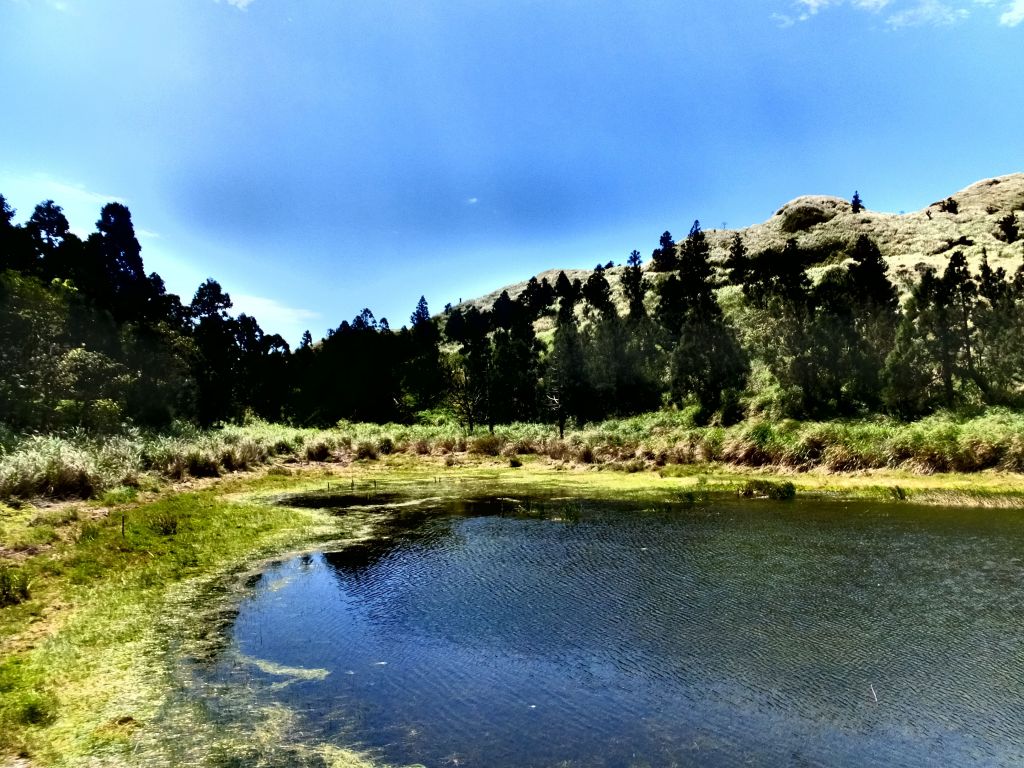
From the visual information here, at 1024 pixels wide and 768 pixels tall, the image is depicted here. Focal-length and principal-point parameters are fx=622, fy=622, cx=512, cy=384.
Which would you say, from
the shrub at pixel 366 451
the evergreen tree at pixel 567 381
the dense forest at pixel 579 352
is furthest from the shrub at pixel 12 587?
the evergreen tree at pixel 567 381

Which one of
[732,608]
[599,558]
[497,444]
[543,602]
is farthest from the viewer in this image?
[497,444]

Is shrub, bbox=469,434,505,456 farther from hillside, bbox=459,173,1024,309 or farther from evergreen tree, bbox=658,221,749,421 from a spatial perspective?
hillside, bbox=459,173,1024,309

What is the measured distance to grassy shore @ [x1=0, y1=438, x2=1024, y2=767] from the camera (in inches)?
277

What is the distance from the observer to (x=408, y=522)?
Result: 2155 cm

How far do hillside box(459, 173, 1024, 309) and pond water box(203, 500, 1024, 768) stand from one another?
2200 inches

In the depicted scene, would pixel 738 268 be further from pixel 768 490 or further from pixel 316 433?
pixel 768 490

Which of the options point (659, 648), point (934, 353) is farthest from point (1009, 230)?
point (659, 648)

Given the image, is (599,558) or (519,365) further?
(519,365)

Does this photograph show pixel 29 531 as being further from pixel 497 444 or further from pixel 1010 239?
pixel 1010 239

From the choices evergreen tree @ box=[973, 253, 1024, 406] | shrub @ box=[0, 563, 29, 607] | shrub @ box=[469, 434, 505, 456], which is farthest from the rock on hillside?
shrub @ box=[0, 563, 29, 607]

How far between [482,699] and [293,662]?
10.6ft

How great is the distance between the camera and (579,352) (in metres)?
66.4

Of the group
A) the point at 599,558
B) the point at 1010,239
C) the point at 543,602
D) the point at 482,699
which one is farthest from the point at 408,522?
the point at 1010,239

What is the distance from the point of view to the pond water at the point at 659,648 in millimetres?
7105
